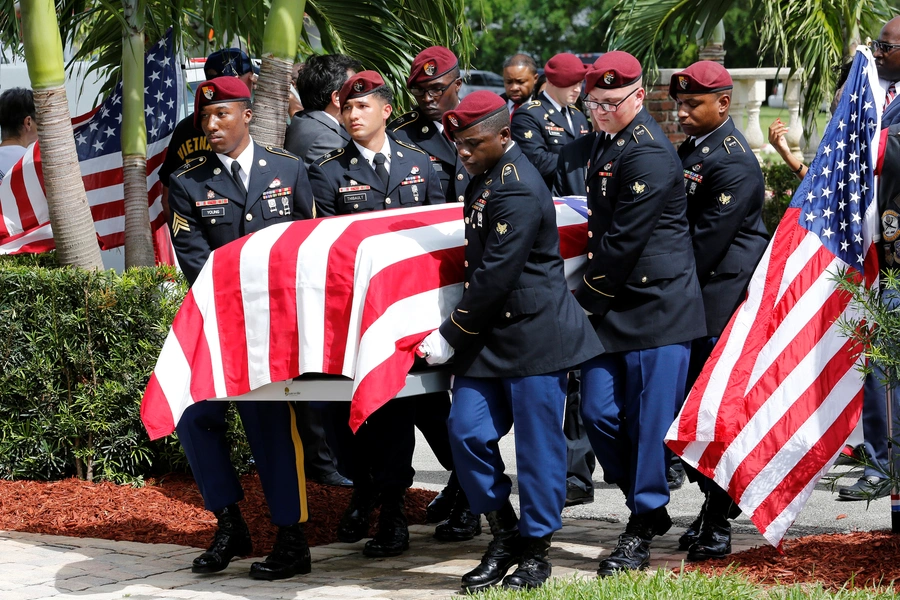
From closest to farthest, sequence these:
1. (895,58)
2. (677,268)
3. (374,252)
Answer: (374,252) → (677,268) → (895,58)

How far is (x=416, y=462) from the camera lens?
24.4 feet

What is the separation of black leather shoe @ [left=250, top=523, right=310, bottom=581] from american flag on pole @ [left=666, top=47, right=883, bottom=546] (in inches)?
62.7

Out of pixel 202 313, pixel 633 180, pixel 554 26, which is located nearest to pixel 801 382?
pixel 633 180

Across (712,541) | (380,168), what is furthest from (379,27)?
(712,541)

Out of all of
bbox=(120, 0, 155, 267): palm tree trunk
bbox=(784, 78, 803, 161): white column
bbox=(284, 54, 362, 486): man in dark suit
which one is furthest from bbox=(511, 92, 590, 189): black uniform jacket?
bbox=(784, 78, 803, 161): white column

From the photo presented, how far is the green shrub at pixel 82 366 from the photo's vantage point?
6.23 m

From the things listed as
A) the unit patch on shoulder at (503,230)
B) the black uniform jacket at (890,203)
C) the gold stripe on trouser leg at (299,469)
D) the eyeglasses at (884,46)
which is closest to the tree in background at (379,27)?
the eyeglasses at (884,46)

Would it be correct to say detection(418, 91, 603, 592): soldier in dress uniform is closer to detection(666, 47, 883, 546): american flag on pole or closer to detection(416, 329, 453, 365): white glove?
detection(416, 329, 453, 365): white glove

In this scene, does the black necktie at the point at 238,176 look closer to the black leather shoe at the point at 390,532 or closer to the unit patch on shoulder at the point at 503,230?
the unit patch on shoulder at the point at 503,230

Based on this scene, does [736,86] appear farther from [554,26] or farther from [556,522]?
[554,26]

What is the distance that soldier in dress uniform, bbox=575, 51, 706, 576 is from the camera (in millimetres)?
4664

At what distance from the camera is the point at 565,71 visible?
261 inches

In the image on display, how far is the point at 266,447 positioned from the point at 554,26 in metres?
36.0

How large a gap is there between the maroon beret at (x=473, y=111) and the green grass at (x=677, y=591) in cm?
171
